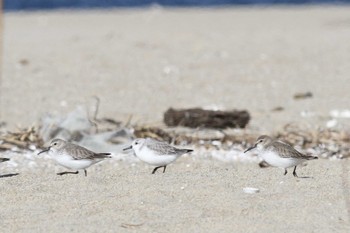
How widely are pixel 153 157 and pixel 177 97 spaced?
15.9 feet

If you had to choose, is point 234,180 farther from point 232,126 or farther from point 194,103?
point 194,103

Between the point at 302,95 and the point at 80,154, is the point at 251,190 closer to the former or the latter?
the point at 80,154

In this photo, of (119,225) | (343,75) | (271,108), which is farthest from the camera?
(343,75)

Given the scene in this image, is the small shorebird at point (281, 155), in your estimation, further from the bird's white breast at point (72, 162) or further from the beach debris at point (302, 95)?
the beach debris at point (302, 95)

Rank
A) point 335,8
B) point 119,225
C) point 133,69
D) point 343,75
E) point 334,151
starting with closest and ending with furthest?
point 119,225 → point 334,151 → point 343,75 → point 133,69 → point 335,8

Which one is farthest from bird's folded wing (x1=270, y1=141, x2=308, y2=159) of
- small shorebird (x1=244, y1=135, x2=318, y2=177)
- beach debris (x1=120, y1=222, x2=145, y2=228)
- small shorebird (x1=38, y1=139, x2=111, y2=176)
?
beach debris (x1=120, y1=222, x2=145, y2=228)

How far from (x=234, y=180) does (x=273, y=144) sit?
1.25ft

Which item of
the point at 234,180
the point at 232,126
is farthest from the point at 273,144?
the point at 232,126

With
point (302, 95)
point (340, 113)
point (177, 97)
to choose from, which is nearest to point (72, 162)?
point (340, 113)

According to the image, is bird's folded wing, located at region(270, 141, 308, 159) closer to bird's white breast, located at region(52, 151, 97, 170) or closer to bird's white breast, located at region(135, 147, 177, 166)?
bird's white breast, located at region(135, 147, 177, 166)

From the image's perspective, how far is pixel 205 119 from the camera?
8.99 metres

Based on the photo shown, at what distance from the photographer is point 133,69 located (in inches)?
545

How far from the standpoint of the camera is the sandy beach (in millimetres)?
5922

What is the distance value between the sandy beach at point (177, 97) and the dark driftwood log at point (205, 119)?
29cm
